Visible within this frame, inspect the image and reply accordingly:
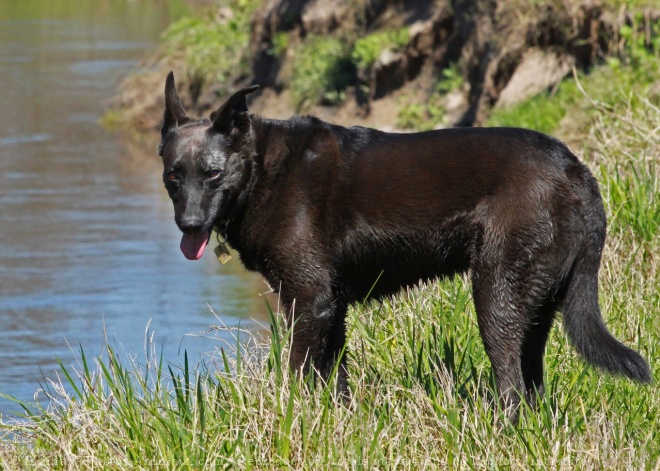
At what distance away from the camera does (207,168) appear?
5.13 metres

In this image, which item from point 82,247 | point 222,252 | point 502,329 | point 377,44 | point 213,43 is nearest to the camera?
point 502,329

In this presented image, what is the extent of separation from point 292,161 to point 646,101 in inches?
175

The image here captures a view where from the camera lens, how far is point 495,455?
15.7 feet

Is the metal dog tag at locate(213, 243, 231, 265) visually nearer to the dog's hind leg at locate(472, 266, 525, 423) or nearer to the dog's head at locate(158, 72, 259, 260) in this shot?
the dog's head at locate(158, 72, 259, 260)

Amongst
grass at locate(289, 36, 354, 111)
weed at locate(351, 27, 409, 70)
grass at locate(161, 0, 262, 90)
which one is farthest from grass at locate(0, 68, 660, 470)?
grass at locate(161, 0, 262, 90)

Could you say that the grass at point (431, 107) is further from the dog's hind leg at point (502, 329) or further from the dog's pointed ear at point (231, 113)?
the dog's hind leg at point (502, 329)

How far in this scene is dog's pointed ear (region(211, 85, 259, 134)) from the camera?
17.0ft

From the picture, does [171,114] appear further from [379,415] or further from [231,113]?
[379,415]

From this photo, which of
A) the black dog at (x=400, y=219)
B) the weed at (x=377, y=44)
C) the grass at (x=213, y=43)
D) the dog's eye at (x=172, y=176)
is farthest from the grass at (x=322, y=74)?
the dog's eye at (x=172, y=176)

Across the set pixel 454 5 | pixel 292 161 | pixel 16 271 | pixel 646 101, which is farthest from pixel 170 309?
pixel 454 5

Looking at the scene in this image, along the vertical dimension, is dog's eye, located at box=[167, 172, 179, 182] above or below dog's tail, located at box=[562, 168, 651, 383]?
above

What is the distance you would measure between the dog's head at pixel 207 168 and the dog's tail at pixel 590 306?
4.76 feet

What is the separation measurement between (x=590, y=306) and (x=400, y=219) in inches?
34.8

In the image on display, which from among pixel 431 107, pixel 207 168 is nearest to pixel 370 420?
pixel 207 168
